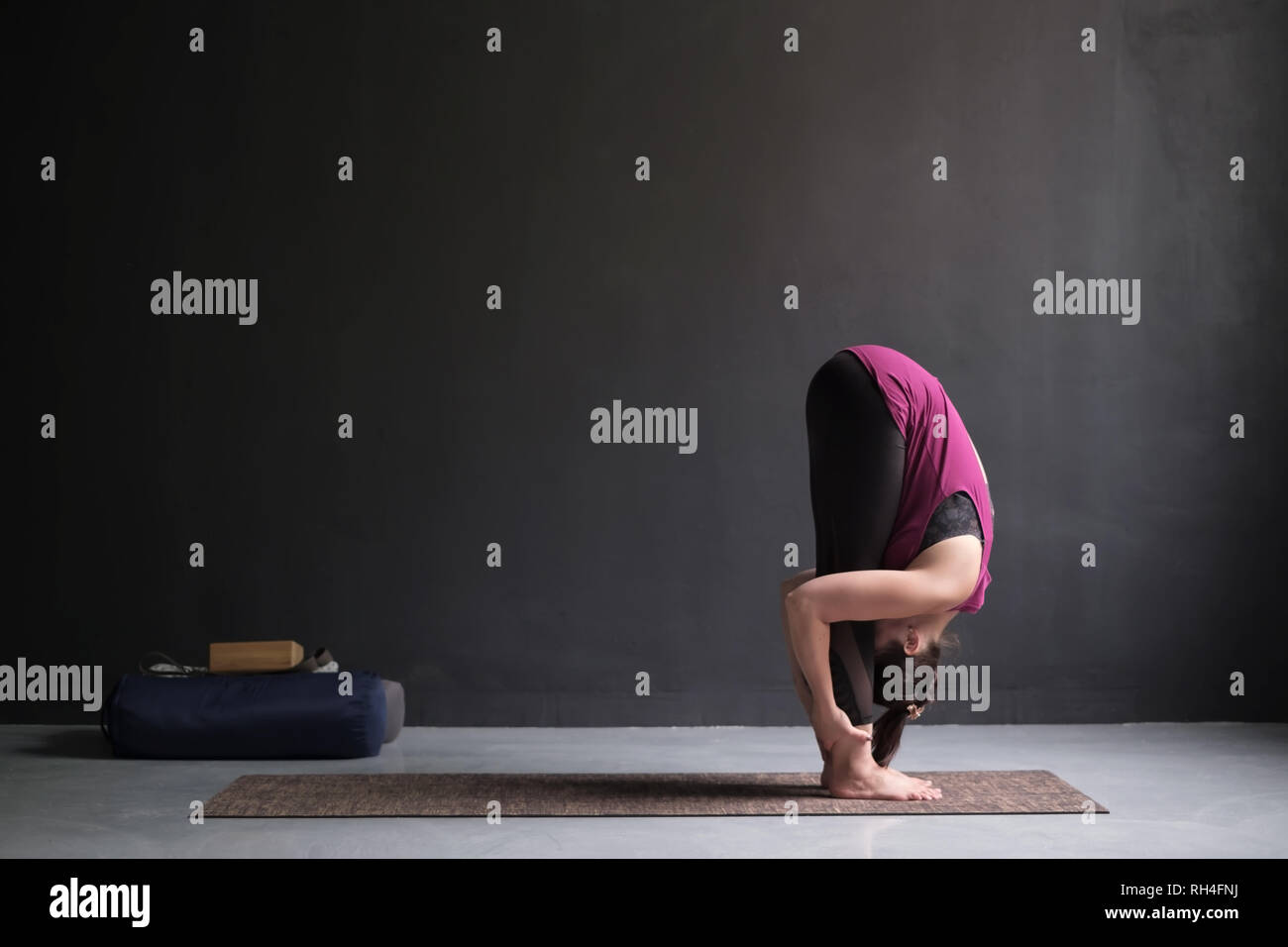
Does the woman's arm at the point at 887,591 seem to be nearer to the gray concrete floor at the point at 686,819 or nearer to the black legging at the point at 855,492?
the black legging at the point at 855,492

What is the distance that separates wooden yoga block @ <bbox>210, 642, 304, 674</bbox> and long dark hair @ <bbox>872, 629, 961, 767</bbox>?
2031 mm

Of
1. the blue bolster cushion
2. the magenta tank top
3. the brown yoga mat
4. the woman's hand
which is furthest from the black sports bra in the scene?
the blue bolster cushion

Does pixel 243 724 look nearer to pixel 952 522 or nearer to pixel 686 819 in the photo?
pixel 686 819

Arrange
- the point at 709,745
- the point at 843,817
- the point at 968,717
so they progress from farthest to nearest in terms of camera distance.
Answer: the point at 968,717, the point at 709,745, the point at 843,817

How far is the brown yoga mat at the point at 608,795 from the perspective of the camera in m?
3.27

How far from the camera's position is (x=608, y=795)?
3516 millimetres

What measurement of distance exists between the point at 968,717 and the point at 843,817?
1938 millimetres

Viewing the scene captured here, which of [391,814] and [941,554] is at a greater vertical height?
[941,554]

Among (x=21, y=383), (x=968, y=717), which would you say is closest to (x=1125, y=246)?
(x=968, y=717)

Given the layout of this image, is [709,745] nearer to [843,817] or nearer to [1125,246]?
[843,817]

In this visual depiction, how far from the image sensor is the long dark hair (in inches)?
136

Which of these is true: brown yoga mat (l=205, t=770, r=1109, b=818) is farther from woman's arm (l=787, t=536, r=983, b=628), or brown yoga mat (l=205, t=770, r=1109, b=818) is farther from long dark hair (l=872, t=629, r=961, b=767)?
woman's arm (l=787, t=536, r=983, b=628)

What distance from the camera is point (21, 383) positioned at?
502 cm

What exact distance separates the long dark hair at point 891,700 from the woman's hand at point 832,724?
0.13 m
